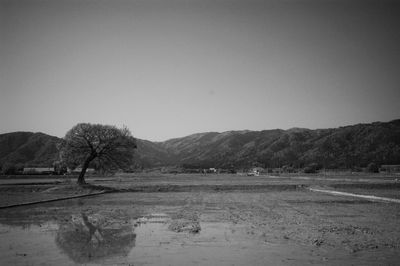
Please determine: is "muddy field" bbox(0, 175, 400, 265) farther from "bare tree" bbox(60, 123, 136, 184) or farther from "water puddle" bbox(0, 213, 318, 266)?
"bare tree" bbox(60, 123, 136, 184)

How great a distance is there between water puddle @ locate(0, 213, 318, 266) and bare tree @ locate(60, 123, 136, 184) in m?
44.6

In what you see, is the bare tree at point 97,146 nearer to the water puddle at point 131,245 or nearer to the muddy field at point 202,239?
the muddy field at point 202,239

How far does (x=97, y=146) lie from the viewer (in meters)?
64.1

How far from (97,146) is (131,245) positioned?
5144 centimetres

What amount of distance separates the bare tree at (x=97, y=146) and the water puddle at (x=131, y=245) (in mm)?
44574

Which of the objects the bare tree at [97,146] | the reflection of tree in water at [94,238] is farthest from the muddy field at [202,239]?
the bare tree at [97,146]

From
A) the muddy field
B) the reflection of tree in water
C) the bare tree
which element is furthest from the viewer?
the bare tree

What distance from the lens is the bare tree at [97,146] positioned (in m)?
63.6

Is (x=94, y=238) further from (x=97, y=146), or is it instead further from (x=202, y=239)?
(x=97, y=146)

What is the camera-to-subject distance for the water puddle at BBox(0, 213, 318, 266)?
12.2m

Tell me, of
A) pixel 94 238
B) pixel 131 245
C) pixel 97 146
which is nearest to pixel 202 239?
pixel 131 245

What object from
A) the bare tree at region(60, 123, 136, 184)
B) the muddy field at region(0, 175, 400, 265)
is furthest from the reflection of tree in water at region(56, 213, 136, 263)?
the bare tree at region(60, 123, 136, 184)

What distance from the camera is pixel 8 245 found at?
574 inches

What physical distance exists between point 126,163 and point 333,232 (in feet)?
172
